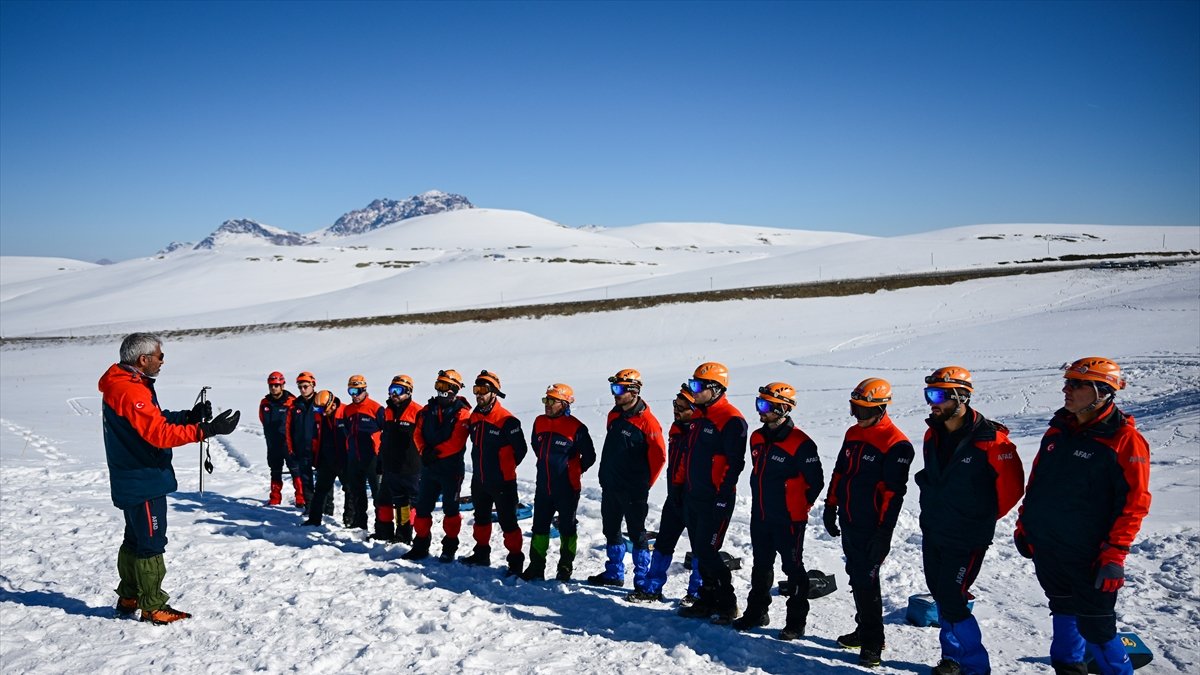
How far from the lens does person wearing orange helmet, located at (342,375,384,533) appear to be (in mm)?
9141

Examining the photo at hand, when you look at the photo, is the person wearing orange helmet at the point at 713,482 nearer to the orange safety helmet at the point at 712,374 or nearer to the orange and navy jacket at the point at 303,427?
the orange safety helmet at the point at 712,374

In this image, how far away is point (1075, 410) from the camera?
4555 millimetres

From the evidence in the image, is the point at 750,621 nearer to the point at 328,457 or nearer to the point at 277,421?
the point at 328,457

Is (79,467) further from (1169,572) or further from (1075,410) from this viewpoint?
(1169,572)

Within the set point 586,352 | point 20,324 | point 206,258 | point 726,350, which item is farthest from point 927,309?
point 206,258

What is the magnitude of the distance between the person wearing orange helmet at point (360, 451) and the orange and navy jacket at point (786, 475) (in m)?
5.41

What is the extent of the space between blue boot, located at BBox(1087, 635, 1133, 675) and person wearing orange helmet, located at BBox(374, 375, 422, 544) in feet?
22.5

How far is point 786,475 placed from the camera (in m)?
5.83

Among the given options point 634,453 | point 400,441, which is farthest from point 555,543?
point 634,453

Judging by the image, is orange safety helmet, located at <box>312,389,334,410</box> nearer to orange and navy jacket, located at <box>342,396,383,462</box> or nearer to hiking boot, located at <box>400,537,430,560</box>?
orange and navy jacket, located at <box>342,396,383,462</box>

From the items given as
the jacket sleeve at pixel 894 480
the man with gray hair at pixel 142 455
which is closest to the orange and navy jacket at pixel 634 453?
the jacket sleeve at pixel 894 480

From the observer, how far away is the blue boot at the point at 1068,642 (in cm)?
473

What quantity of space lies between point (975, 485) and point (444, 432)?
5385 mm

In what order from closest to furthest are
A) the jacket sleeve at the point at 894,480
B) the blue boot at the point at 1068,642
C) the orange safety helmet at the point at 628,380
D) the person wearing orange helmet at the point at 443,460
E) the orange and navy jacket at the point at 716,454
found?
the blue boot at the point at 1068,642 → the jacket sleeve at the point at 894,480 → the orange and navy jacket at the point at 716,454 → the orange safety helmet at the point at 628,380 → the person wearing orange helmet at the point at 443,460
